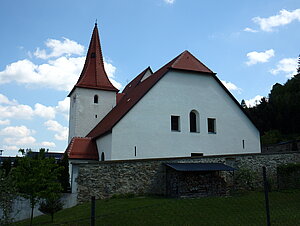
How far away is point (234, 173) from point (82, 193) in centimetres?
777

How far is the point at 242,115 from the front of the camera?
24.1m

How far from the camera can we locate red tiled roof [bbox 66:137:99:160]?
24.0 m

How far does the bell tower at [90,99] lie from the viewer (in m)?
31.7

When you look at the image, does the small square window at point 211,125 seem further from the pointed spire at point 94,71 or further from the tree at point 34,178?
the tree at point 34,178

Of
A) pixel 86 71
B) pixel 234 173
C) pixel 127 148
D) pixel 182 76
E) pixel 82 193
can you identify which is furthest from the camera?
pixel 86 71

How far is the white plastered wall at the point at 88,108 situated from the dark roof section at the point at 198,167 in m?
16.7

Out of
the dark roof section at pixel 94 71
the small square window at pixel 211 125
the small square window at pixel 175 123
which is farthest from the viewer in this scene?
the dark roof section at pixel 94 71

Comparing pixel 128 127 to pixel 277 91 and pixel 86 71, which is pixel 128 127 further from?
pixel 277 91

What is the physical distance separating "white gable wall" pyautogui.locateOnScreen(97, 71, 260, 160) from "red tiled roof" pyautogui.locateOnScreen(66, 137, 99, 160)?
1.02m

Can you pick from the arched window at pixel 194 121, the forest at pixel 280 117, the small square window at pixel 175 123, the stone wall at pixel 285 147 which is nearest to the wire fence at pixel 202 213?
the small square window at pixel 175 123

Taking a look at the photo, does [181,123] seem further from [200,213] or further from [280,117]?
[280,117]

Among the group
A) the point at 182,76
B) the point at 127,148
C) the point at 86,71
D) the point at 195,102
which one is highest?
the point at 86,71

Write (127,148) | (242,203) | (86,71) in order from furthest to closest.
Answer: (86,71) → (127,148) → (242,203)

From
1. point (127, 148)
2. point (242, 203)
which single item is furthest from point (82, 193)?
point (242, 203)
